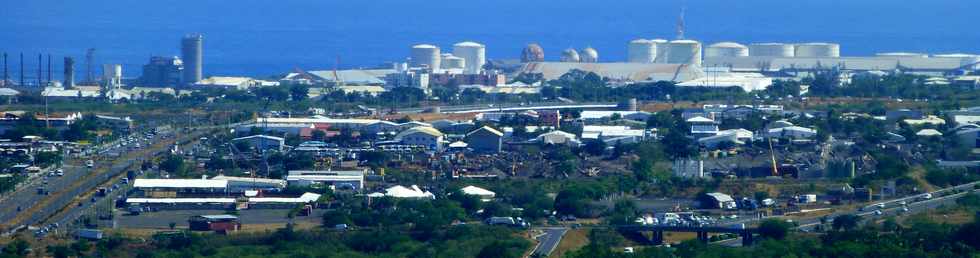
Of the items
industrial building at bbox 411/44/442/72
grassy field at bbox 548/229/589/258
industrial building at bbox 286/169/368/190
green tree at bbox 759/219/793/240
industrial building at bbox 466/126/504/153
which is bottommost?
grassy field at bbox 548/229/589/258

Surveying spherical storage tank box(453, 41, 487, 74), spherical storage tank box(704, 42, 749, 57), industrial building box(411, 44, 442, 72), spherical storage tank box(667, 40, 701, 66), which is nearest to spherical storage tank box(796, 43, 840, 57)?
spherical storage tank box(704, 42, 749, 57)

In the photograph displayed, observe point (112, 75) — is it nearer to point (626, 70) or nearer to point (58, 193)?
point (626, 70)

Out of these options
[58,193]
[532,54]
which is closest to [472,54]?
[532,54]

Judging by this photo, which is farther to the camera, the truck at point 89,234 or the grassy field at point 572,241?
the truck at point 89,234

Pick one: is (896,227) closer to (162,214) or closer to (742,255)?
(742,255)

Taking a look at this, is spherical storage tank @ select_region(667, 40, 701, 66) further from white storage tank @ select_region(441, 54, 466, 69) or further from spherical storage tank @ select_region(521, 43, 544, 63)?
white storage tank @ select_region(441, 54, 466, 69)

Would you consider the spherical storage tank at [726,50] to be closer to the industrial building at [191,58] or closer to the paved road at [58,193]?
the industrial building at [191,58]

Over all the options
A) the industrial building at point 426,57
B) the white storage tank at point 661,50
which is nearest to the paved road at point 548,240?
the industrial building at point 426,57
